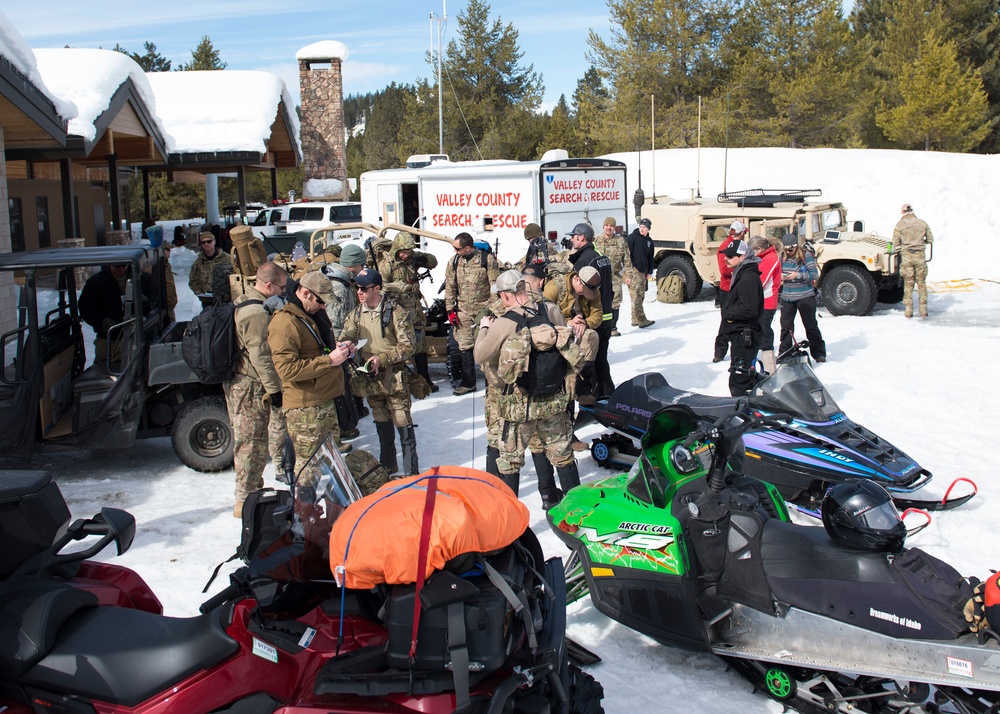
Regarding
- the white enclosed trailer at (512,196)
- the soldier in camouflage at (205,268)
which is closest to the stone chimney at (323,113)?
the white enclosed trailer at (512,196)

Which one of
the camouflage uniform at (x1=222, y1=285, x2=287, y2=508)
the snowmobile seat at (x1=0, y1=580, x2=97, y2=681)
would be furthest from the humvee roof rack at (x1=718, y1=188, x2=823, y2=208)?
the snowmobile seat at (x1=0, y1=580, x2=97, y2=681)

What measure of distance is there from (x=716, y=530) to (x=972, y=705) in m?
1.14

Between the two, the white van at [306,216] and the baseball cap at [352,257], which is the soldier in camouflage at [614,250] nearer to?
the baseball cap at [352,257]

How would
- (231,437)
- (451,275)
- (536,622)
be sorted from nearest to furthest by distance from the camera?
(536,622) < (231,437) < (451,275)

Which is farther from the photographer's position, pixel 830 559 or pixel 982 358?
pixel 982 358

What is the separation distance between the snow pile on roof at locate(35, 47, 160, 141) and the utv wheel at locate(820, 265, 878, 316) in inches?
445

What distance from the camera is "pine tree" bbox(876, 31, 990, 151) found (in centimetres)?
2961

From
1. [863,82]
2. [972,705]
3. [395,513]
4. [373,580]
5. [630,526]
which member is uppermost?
[863,82]

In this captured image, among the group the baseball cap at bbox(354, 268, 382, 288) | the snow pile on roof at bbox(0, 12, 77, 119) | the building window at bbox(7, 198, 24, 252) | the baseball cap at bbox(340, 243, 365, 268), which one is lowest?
the baseball cap at bbox(354, 268, 382, 288)

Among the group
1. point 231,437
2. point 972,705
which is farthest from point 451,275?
point 972,705

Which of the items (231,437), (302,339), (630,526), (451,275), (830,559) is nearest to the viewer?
(830,559)

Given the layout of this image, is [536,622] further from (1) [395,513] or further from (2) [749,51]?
(2) [749,51]

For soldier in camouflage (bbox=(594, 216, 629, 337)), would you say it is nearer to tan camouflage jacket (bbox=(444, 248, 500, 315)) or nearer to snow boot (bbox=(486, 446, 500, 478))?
tan camouflage jacket (bbox=(444, 248, 500, 315))

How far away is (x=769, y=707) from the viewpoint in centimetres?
378
